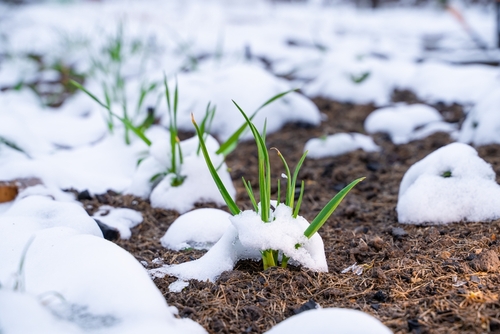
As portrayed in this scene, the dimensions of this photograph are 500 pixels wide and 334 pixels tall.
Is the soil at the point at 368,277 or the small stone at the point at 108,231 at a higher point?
the soil at the point at 368,277

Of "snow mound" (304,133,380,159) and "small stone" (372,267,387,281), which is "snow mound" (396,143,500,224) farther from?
"snow mound" (304,133,380,159)

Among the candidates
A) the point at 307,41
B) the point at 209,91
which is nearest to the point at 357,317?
the point at 209,91

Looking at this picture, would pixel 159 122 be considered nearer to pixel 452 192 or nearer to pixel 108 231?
pixel 108 231

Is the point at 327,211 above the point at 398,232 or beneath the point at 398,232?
above

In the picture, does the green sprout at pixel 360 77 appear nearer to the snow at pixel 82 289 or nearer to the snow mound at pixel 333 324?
the snow at pixel 82 289

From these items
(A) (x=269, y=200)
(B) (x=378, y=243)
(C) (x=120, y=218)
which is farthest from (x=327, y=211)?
(C) (x=120, y=218)

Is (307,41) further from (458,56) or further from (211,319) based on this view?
(211,319)

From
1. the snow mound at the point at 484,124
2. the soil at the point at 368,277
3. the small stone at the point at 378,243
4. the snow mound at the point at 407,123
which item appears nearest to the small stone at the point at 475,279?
the soil at the point at 368,277
